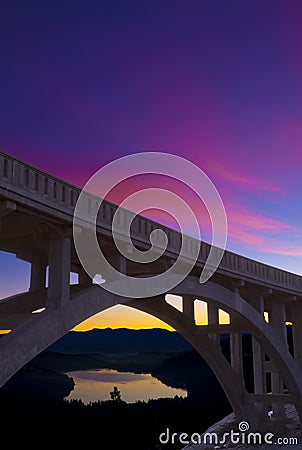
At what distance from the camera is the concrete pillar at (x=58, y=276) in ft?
43.8

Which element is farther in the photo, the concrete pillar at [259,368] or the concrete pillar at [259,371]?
the concrete pillar at [259,368]

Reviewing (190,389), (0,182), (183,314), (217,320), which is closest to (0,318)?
(0,182)

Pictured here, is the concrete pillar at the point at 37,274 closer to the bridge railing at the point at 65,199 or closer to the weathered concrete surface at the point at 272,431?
the bridge railing at the point at 65,199

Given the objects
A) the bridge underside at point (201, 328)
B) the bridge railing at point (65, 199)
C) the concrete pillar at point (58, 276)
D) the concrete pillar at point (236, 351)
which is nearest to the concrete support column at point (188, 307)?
the bridge underside at point (201, 328)

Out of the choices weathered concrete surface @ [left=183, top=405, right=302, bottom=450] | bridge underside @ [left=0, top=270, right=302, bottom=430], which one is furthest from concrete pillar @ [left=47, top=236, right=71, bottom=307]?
weathered concrete surface @ [left=183, top=405, right=302, bottom=450]

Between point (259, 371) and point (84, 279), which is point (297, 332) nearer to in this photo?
point (259, 371)

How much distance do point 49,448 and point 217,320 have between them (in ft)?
112

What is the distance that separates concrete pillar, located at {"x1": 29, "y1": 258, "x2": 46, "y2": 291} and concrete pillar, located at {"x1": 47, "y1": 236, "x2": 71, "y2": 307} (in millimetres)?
4228

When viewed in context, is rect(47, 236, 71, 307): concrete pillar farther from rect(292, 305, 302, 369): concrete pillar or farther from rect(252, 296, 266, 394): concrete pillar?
rect(292, 305, 302, 369): concrete pillar

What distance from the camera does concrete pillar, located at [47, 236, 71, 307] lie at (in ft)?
43.8

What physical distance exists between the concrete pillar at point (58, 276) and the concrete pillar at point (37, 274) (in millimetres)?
4228

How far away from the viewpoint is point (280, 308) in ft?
95.1

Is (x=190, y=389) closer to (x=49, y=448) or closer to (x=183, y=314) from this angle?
(x=49, y=448)

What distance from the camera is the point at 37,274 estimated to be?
17859 millimetres
